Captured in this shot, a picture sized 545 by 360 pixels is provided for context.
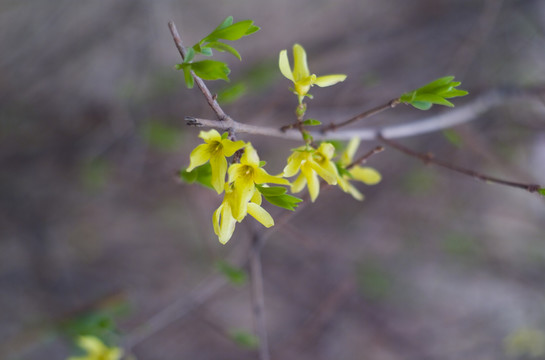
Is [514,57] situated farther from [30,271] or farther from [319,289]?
[30,271]

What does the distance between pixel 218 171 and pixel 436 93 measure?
512 millimetres

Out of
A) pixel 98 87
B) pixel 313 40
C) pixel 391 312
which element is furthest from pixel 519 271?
pixel 98 87

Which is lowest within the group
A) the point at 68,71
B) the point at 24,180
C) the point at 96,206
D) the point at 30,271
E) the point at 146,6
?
the point at 30,271

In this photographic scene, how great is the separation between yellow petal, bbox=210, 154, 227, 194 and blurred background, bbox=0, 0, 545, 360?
1.96 m

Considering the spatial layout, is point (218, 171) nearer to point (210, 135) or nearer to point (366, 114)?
A: point (210, 135)

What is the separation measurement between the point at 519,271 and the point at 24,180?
466 cm

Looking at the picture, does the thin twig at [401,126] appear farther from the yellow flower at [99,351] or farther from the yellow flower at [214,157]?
the yellow flower at [99,351]

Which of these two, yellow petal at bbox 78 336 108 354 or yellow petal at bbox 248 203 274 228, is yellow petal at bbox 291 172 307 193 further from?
yellow petal at bbox 78 336 108 354

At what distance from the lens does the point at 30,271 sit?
370 cm

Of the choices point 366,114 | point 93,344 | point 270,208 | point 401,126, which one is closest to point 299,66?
point 366,114

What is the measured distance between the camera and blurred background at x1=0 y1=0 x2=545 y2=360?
3.01m

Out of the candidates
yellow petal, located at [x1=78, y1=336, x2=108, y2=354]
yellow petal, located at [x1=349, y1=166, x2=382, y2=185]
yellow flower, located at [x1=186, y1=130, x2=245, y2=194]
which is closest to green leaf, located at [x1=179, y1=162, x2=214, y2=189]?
yellow flower, located at [x1=186, y1=130, x2=245, y2=194]


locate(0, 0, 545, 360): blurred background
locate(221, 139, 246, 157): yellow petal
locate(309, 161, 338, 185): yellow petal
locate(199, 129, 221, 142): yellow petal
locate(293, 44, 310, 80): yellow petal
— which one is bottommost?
locate(0, 0, 545, 360): blurred background

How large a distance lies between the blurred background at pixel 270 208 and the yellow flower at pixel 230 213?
1.92 m
